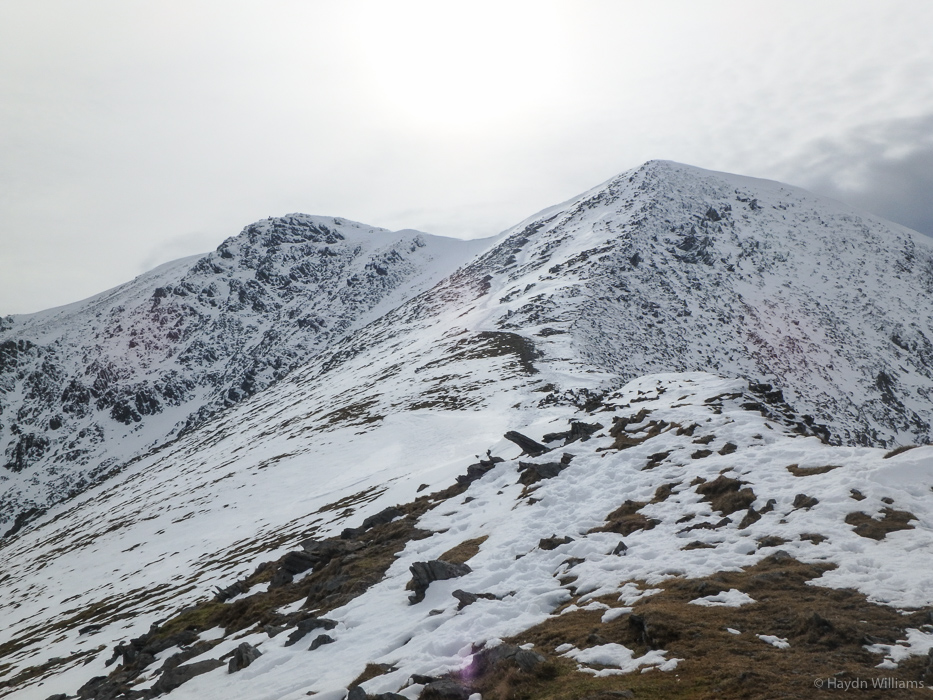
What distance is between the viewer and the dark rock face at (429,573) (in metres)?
12.4

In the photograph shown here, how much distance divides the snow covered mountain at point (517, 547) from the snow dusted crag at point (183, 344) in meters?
79.7

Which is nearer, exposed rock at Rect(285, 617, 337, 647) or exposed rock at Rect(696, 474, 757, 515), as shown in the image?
exposed rock at Rect(285, 617, 337, 647)

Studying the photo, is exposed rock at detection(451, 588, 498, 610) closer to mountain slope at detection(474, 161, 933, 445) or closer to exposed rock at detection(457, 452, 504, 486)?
exposed rock at detection(457, 452, 504, 486)

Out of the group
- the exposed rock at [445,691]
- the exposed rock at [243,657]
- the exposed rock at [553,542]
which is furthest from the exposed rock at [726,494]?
the exposed rock at [243,657]

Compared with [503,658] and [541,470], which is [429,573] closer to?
[503,658]

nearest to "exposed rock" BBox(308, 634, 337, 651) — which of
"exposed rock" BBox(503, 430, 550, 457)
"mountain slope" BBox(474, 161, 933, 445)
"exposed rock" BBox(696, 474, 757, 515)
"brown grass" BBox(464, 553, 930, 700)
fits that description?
"brown grass" BBox(464, 553, 930, 700)

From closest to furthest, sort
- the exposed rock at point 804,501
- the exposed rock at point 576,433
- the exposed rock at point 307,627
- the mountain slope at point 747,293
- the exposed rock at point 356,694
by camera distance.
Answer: the exposed rock at point 356,694 → the exposed rock at point 804,501 → the exposed rock at point 307,627 → the exposed rock at point 576,433 → the mountain slope at point 747,293

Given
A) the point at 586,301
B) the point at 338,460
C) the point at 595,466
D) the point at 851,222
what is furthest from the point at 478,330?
the point at 851,222

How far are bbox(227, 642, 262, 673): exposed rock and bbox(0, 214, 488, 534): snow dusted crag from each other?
129 meters

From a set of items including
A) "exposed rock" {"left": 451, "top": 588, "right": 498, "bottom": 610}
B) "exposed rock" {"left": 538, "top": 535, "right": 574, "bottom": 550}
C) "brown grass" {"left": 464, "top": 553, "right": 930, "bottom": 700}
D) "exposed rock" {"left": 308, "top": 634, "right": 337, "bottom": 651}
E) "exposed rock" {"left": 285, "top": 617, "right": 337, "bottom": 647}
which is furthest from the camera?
"exposed rock" {"left": 538, "top": 535, "right": 574, "bottom": 550}

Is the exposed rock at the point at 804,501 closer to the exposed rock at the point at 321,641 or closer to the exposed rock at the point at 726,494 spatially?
the exposed rock at the point at 726,494

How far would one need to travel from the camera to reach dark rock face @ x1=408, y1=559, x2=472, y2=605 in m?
12.4

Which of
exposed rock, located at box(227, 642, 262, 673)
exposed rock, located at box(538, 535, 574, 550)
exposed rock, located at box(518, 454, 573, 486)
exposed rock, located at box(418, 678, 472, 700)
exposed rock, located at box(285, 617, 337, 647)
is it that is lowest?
exposed rock, located at box(227, 642, 262, 673)

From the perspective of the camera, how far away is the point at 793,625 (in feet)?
26.0
